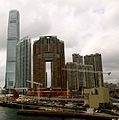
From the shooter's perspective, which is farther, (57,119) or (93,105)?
(93,105)

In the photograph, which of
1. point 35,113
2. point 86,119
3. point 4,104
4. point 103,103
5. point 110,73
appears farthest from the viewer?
point 110,73

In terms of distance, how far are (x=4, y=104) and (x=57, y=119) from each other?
9865cm

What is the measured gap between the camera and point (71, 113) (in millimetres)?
94188

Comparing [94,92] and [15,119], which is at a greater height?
[94,92]

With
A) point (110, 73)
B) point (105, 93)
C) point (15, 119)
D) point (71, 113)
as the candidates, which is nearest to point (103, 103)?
point (105, 93)

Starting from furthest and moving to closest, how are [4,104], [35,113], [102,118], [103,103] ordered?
[4,104], [103,103], [35,113], [102,118]

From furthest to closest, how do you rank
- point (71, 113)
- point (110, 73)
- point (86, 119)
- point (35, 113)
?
1. point (110, 73)
2. point (35, 113)
3. point (71, 113)
4. point (86, 119)

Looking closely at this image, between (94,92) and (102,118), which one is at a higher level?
(94,92)

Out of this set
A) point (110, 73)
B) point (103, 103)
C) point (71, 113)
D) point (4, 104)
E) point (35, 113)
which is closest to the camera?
point (71, 113)

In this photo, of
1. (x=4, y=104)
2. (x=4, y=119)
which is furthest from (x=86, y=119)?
(x=4, y=104)

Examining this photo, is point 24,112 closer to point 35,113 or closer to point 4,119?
point 35,113

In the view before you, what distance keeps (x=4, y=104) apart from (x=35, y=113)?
3207 inches

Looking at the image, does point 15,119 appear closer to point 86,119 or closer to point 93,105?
point 86,119

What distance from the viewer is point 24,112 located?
105 m
